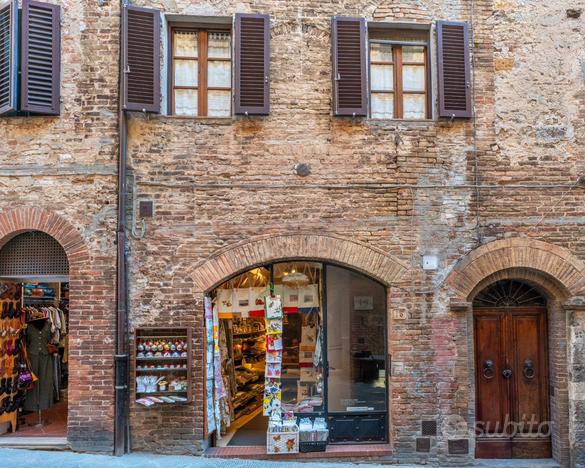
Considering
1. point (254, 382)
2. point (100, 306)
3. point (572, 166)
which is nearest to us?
point (100, 306)

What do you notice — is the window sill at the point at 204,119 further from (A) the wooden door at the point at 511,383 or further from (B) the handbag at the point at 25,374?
(A) the wooden door at the point at 511,383

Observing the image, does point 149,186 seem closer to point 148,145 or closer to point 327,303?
point 148,145

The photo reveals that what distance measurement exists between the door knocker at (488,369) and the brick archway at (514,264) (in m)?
1.13

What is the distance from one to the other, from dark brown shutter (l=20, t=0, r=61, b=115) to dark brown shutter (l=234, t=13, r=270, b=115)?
2.55 meters

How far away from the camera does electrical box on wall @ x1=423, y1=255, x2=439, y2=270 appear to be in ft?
26.4

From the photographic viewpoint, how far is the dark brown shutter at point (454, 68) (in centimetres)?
813

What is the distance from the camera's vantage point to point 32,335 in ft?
30.6

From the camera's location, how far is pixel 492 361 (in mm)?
8406

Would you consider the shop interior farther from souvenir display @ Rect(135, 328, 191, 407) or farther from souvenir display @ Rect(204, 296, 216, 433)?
souvenir display @ Rect(135, 328, 191, 407)

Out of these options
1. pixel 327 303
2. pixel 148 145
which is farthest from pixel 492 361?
pixel 148 145

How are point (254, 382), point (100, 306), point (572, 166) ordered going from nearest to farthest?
point (100, 306) → point (572, 166) → point (254, 382)

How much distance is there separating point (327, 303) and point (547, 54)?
16.3 ft

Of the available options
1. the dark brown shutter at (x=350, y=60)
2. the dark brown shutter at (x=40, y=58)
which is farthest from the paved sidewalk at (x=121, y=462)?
the dark brown shutter at (x=350, y=60)

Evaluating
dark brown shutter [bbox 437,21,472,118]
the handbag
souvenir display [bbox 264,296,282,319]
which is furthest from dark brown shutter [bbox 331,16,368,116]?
the handbag
